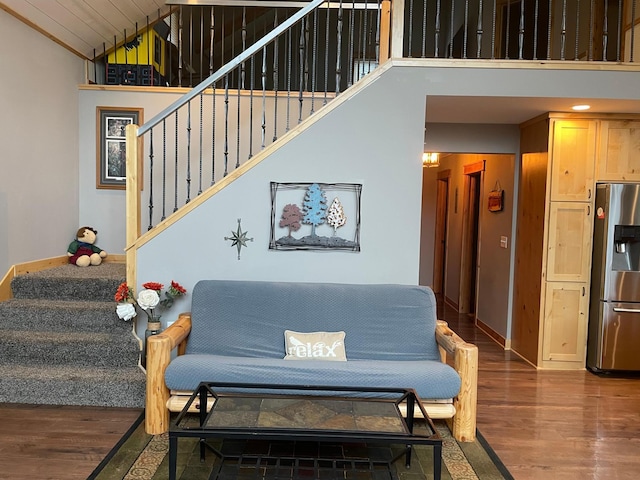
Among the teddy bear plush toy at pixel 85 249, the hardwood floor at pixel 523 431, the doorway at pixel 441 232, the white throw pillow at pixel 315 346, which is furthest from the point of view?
the doorway at pixel 441 232

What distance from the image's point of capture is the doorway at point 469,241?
6.39 metres

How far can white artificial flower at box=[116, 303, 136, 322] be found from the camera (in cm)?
332

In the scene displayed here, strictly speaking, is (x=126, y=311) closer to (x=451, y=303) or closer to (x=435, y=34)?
(x=435, y=34)

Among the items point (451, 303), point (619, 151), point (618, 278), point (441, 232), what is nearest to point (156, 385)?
point (618, 278)

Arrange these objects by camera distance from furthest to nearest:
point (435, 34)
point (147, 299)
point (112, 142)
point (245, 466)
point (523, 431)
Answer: point (112, 142)
point (435, 34)
point (147, 299)
point (523, 431)
point (245, 466)

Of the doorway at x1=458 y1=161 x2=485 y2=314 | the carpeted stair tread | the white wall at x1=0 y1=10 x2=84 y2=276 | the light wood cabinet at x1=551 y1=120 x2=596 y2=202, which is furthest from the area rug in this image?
the doorway at x1=458 y1=161 x2=485 y2=314

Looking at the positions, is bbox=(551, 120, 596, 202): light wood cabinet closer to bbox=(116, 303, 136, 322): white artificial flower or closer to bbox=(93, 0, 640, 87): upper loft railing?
bbox=(93, 0, 640, 87): upper loft railing

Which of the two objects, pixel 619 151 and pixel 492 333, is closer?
pixel 619 151

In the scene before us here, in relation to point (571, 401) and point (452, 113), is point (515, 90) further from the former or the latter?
point (571, 401)

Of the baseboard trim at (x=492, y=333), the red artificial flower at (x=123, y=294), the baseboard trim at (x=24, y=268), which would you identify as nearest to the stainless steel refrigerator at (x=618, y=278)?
the baseboard trim at (x=492, y=333)

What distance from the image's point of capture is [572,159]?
13.5 feet

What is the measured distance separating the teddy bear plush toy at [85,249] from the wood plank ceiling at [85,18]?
5.98 feet

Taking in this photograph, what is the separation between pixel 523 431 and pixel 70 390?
9.87ft

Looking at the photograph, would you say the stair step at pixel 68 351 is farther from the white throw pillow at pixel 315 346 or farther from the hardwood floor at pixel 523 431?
the white throw pillow at pixel 315 346
